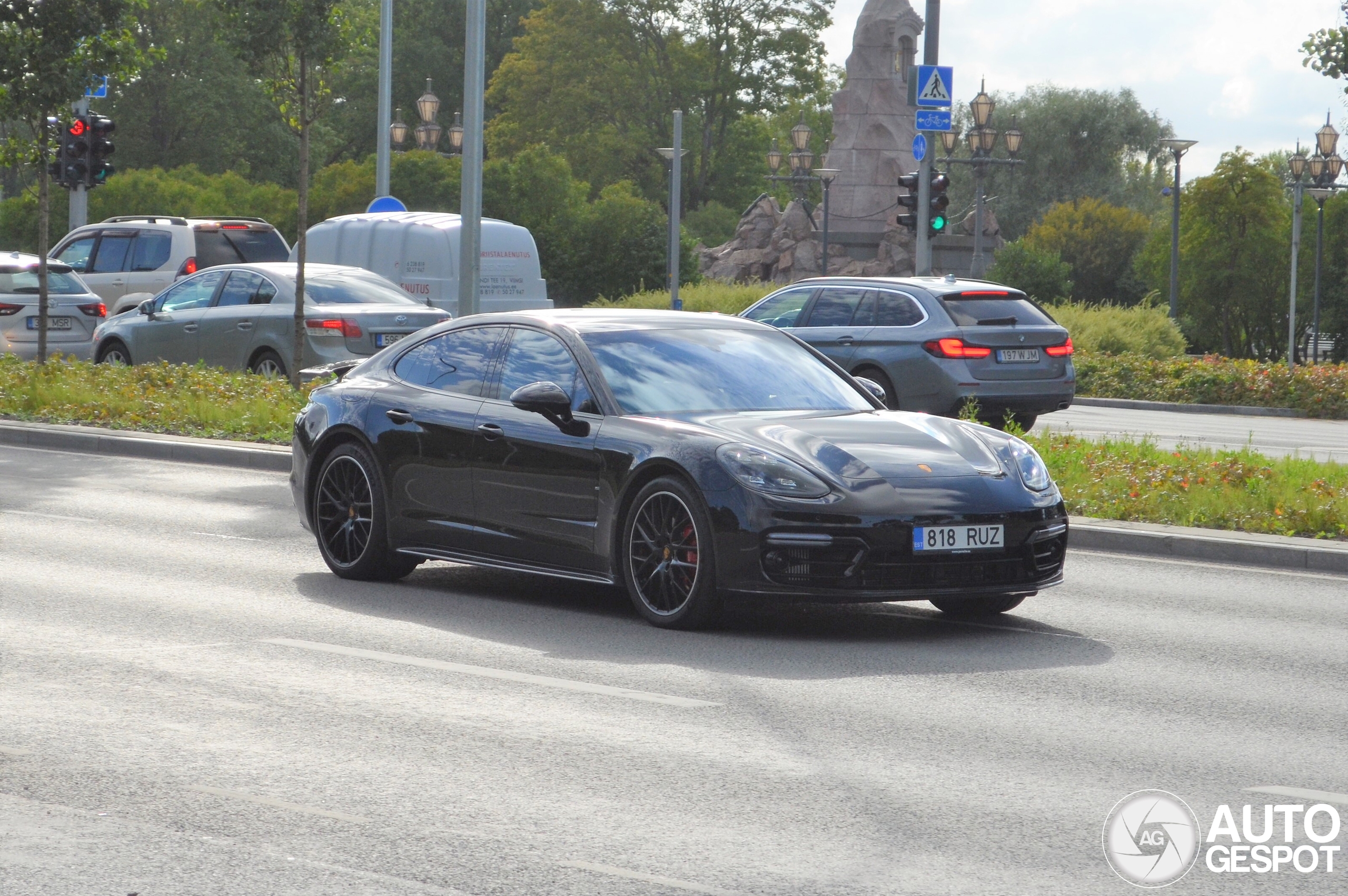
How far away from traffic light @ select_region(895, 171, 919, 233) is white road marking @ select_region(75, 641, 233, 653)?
2268cm

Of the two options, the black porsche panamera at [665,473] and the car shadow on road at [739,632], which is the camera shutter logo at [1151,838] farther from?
the black porsche panamera at [665,473]

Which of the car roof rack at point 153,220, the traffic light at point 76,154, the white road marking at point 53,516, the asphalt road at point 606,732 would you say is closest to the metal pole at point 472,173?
the white road marking at point 53,516

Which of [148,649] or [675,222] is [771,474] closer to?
[148,649]

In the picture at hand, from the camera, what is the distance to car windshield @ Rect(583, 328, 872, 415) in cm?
922

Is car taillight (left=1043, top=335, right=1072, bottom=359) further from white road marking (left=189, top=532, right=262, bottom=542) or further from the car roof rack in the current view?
the car roof rack

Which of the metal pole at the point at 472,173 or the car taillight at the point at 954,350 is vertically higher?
the metal pole at the point at 472,173

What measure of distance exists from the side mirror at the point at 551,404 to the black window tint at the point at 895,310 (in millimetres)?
10262

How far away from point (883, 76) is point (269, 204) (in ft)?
64.0

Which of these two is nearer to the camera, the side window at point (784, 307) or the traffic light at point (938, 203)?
the side window at point (784, 307)

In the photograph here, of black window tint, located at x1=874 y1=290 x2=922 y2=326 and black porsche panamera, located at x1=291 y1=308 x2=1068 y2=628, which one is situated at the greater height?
black window tint, located at x1=874 y1=290 x2=922 y2=326

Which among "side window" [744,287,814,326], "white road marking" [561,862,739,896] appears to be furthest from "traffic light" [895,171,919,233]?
"white road marking" [561,862,739,896]

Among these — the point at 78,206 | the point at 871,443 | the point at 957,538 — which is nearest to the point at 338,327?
the point at 871,443

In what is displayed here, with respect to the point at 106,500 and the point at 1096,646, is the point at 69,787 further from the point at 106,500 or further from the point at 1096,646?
the point at 106,500

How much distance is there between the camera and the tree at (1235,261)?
50469mm
